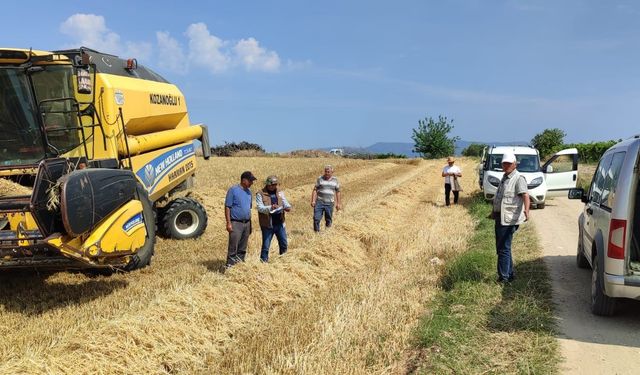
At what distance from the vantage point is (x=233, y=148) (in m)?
51.6

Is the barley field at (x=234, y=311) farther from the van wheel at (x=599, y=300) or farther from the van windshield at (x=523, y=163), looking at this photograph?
the van windshield at (x=523, y=163)

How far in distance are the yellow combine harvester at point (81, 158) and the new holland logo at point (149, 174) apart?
0.02 m

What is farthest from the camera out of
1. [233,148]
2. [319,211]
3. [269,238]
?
[233,148]

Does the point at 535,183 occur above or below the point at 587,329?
above

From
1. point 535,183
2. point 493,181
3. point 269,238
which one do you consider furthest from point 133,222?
point 535,183

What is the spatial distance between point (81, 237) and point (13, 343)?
3.95ft

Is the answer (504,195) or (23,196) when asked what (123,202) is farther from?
(504,195)

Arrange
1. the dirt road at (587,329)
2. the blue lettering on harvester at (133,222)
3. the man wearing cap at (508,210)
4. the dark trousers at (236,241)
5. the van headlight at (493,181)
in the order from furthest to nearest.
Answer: the van headlight at (493,181) → the dark trousers at (236,241) → the man wearing cap at (508,210) → the blue lettering on harvester at (133,222) → the dirt road at (587,329)

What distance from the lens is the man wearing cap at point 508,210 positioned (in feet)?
21.7

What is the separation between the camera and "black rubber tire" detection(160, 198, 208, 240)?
10.1m

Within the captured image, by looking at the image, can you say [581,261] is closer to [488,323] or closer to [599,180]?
[599,180]

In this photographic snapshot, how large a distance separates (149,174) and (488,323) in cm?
612

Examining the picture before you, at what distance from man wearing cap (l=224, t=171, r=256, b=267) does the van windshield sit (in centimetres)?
1063

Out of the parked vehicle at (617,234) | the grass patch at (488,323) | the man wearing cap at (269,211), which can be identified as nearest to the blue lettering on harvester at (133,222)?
the man wearing cap at (269,211)
